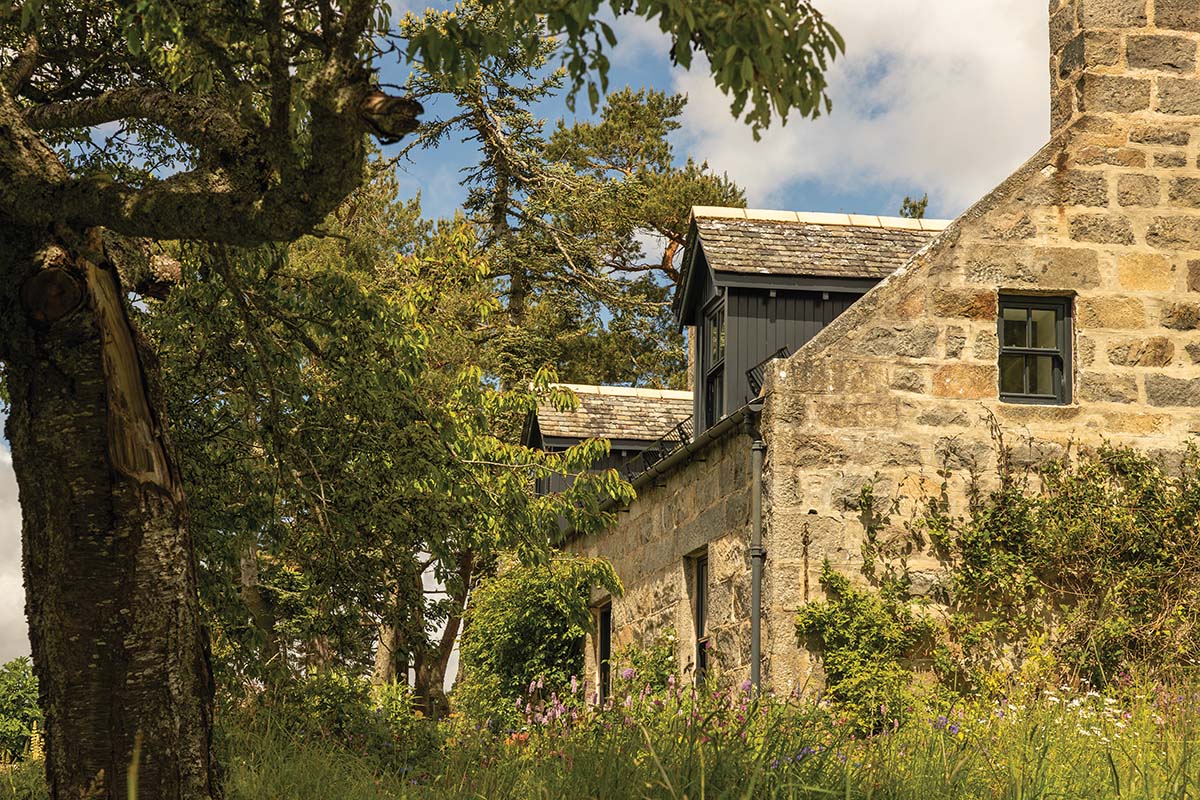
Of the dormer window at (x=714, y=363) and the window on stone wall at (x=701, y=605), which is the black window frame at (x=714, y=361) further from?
the window on stone wall at (x=701, y=605)

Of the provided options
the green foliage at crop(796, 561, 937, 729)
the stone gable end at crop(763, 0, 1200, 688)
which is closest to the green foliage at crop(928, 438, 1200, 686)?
the stone gable end at crop(763, 0, 1200, 688)

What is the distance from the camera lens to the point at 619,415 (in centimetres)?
2152

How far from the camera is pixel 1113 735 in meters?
7.56

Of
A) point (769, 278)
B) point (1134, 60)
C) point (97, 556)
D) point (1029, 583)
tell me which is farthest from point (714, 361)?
point (97, 556)

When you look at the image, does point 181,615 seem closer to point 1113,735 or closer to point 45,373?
point 45,373

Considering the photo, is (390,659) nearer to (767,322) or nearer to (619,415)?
(619,415)

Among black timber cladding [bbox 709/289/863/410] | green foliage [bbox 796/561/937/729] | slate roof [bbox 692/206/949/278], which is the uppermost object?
slate roof [bbox 692/206/949/278]

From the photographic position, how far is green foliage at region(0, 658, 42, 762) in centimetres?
1342

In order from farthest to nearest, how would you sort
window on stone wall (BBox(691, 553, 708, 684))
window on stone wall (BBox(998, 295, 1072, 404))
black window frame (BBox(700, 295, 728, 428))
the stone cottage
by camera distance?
black window frame (BBox(700, 295, 728, 428)) → window on stone wall (BBox(691, 553, 708, 684)) → window on stone wall (BBox(998, 295, 1072, 404)) → the stone cottage

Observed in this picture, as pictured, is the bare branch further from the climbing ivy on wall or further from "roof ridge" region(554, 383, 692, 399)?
"roof ridge" region(554, 383, 692, 399)

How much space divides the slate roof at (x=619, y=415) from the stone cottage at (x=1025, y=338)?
7.18m

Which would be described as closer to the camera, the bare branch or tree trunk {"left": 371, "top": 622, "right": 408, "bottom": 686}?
the bare branch

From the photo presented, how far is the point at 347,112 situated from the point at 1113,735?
5120mm

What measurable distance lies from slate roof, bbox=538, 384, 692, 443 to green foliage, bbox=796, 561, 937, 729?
27.7ft
